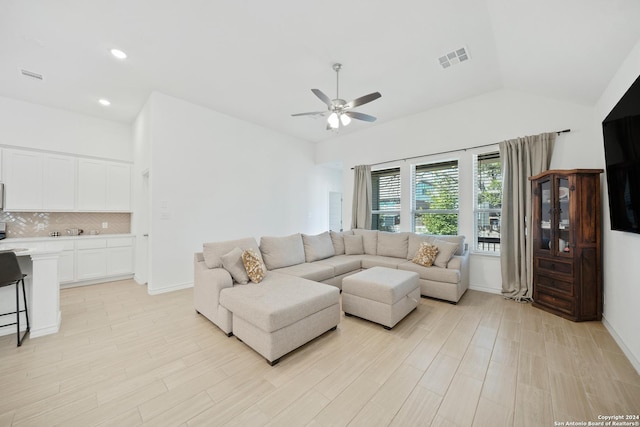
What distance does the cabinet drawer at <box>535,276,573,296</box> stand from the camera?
116 inches

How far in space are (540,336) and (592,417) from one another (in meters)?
1.15

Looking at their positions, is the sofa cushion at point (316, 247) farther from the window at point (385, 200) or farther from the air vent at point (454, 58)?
the air vent at point (454, 58)

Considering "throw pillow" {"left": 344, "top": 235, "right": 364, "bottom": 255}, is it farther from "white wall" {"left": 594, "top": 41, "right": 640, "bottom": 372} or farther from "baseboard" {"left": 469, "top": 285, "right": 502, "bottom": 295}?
"white wall" {"left": 594, "top": 41, "right": 640, "bottom": 372}

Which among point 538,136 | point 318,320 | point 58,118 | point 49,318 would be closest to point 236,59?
point 318,320

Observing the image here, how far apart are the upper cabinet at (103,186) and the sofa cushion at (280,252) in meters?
3.49

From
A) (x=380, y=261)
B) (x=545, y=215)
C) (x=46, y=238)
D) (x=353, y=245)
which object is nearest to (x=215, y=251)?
(x=380, y=261)

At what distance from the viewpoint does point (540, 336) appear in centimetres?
257

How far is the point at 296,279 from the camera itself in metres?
2.96

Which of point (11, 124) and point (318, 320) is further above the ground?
point (11, 124)

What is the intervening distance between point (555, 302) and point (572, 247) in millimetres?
727

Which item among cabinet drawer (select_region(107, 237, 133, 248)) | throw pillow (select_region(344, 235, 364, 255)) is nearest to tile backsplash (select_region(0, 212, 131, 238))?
cabinet drawer (select_region(107, 237, 133, 248))

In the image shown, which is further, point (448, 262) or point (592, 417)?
point (448, 262)

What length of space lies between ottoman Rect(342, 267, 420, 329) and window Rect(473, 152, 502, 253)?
190 cm

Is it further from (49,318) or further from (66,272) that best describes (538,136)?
(66,272)
